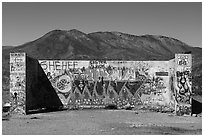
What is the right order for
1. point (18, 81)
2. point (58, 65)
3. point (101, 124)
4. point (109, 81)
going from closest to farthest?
1. point (101, 124)
2. point (18, 81)
3. point (58, 65)
4. point (109, 81)

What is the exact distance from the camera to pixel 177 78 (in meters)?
17.3

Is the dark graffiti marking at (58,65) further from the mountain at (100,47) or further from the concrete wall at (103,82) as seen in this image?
the mountain at (100,47)

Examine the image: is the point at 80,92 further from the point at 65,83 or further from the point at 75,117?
the point at 75,117

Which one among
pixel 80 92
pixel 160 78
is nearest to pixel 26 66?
pixel 80 92

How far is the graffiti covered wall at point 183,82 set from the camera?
17.0 metres

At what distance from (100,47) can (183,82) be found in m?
55.8

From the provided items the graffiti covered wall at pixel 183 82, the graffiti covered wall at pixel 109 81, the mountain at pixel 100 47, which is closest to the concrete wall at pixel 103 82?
the graffiti covered wall at pixel 109 81

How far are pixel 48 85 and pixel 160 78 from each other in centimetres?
598

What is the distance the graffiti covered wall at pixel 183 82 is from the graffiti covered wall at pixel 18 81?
23.8 ft

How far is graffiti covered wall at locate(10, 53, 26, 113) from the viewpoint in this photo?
17.0m

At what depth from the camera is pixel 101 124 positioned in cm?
1351

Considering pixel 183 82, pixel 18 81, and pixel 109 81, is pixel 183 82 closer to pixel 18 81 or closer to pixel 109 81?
pixel 109 81

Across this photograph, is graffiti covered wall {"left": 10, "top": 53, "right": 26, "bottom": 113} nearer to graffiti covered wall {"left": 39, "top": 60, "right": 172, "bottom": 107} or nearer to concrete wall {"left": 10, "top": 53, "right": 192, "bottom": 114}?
concrete wall {"left": 10, "top": 53, "right": 192, "bottom": 114}

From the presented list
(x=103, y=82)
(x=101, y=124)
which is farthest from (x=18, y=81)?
(x=101, y=124)
